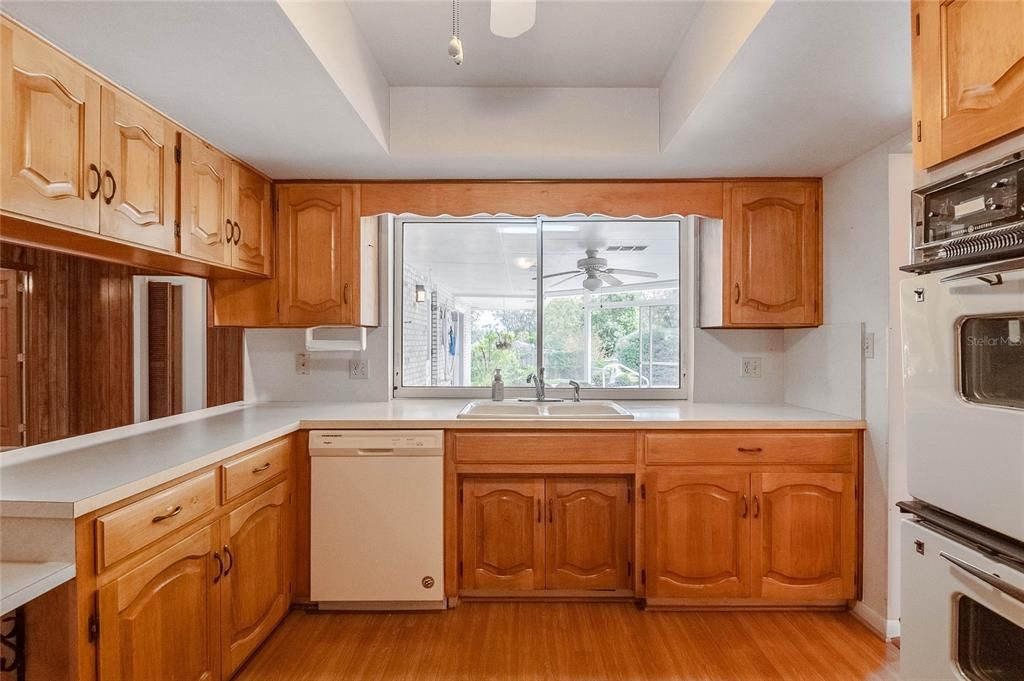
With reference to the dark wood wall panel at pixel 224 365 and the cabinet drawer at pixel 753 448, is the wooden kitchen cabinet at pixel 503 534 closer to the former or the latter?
the cabinet drawer at pixel 753 448

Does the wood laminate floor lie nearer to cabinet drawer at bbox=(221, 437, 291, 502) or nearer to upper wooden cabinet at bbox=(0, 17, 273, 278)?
cabinet drawer at bbox=(221, 437, 291, 502)

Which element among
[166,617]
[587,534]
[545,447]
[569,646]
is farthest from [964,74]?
[166,617]

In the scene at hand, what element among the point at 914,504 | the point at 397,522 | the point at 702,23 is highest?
the point at 702,23

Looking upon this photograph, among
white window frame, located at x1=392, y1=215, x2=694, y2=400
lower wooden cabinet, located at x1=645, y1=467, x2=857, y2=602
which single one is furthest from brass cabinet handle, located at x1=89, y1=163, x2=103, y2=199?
lower wooden cabinet, located at x1=645, y1=467, x2=857, y2=602

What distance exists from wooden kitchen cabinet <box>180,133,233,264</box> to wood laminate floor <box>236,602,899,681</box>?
157 cm

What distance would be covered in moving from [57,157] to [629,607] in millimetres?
2571

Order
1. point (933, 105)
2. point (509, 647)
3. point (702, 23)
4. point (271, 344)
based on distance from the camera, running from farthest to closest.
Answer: point (271, 344), point (509, 647), point (702, 23), point (933, 105)

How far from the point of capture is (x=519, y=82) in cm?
234

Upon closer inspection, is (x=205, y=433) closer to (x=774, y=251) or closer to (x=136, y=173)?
(x=136, y=173)

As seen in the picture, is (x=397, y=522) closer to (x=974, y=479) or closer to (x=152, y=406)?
(x=152, y=406)

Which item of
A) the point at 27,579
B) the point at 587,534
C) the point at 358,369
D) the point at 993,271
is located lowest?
the point at 587,534

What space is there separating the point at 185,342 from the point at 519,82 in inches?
71.0

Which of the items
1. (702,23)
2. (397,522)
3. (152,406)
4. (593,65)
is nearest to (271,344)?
(152,406)

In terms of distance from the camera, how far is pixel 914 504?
1.31m
